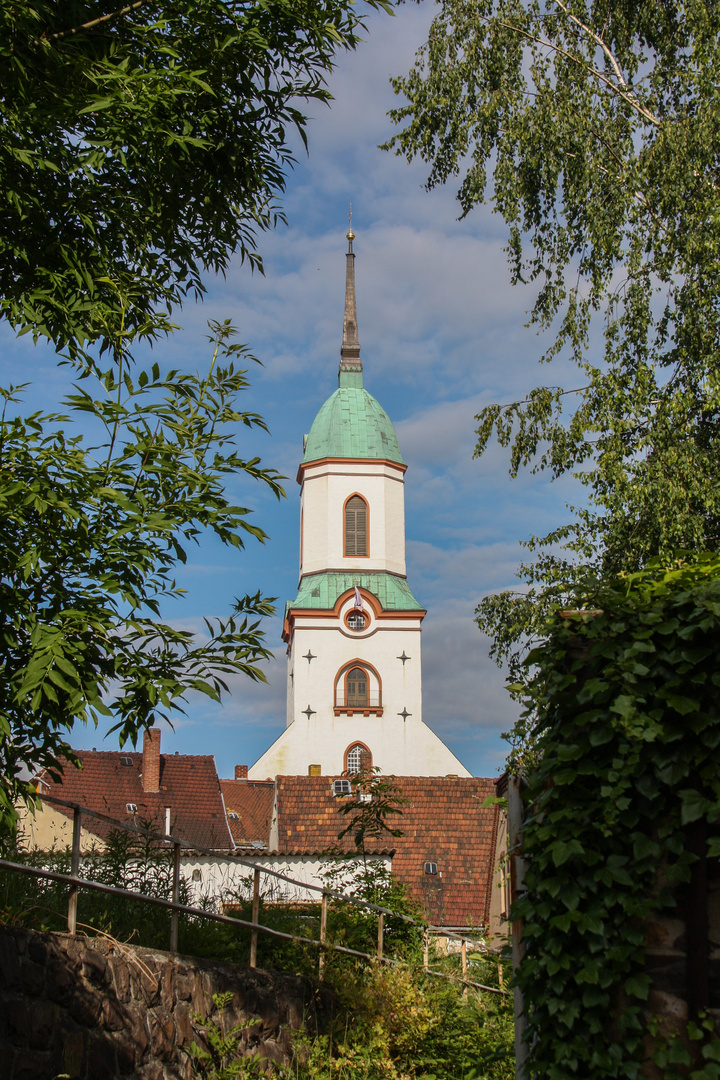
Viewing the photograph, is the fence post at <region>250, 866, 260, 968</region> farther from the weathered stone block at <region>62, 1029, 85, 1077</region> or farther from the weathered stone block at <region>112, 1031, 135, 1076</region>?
the weathered stone block at <region>62, 1029, 85, 1077</region>

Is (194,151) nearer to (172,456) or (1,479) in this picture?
(172,456)

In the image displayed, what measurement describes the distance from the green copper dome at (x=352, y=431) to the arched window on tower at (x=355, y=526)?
213 centimetres

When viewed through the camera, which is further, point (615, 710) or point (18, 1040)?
point (18, 1040)

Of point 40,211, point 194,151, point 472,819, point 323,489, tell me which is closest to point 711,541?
point 194,151

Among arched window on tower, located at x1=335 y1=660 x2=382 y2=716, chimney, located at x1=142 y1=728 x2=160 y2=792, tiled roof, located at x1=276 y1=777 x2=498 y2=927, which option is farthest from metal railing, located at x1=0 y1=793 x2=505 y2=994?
arched window on tower, located at x1=335 y1=660 x2=382 y2=716

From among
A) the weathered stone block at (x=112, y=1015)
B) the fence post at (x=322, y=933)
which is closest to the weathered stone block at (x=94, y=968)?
the weathered stone block at (x=112, y=1015)

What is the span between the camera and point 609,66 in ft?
59.6

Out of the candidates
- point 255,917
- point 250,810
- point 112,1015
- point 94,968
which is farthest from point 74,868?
point 250,810

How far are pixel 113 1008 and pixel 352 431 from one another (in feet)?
143

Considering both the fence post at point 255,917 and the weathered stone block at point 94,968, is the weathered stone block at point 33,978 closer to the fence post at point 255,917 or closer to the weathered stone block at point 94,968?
the weathered stone block at point 94,968

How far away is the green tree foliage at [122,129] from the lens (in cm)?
629

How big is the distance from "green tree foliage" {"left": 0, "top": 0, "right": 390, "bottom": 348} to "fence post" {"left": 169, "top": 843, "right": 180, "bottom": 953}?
381 cm

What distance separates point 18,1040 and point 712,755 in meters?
3.88

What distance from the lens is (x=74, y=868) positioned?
657 centimetres
